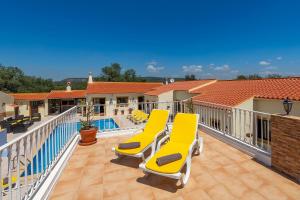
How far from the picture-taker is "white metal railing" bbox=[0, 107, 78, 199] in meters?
2.07

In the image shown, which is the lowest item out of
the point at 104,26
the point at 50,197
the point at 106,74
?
the point at 50,197

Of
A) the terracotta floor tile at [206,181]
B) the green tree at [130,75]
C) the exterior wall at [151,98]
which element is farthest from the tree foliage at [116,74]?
the terracotta floor tile at [206,181]

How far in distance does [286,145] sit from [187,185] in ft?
6.61

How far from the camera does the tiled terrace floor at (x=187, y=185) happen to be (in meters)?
2.81

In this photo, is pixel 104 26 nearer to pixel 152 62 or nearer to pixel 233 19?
pixel 152 62

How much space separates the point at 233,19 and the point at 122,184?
30568 mm

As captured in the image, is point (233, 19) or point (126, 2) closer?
point (126, 2)

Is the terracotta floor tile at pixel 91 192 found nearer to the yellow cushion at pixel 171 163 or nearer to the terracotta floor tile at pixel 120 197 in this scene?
the terracotta floor tile at pixel 120 197

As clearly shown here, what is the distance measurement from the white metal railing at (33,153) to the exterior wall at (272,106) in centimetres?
1176

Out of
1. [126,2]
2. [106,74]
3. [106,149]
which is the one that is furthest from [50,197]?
[106,74]

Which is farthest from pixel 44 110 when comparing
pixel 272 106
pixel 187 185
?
pixel 187 185

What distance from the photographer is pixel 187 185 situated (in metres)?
3.09

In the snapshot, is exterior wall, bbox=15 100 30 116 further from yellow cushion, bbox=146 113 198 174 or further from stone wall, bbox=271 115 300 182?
stone wall, bbox=271 115 300 182

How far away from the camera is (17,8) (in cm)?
1767
